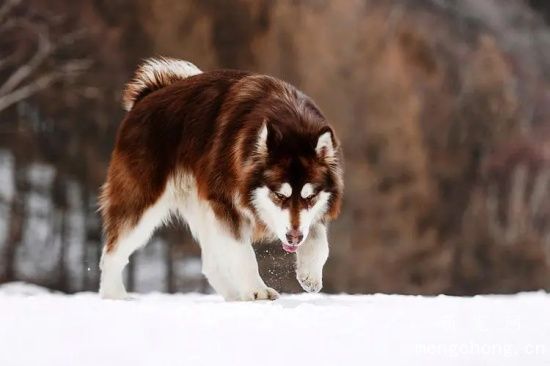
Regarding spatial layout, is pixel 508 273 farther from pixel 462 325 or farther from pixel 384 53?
pixel 462 325

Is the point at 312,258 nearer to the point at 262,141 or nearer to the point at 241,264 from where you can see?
the point at 241,264

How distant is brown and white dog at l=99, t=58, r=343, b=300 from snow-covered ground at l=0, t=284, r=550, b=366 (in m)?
0.74

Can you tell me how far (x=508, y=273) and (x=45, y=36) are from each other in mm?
12092

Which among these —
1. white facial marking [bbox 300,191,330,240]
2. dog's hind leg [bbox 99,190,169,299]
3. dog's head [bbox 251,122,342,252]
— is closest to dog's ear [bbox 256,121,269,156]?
dog's head [bbox 251,122,342,252]

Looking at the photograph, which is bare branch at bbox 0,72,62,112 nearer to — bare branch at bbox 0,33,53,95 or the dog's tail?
bare branch at bbox 0,33,53,95

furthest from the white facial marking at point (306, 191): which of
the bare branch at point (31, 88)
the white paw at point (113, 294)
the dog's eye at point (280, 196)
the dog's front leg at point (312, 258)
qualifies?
the bare branch at point (31, 88)

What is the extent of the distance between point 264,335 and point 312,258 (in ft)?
5.15

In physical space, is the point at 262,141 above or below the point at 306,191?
above

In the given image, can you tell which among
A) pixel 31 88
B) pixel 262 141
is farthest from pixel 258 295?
pixel 31 88

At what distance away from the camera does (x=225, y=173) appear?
5.73 meters

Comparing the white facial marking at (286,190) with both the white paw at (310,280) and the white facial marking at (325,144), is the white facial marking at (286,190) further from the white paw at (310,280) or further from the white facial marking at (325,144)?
the white paw at (310,280)

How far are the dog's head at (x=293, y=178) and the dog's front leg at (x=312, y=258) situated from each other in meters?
0.26

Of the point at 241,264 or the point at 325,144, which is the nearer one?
the point at 325,144

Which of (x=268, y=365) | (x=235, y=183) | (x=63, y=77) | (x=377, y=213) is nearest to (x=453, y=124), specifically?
(x=377, y=213)
